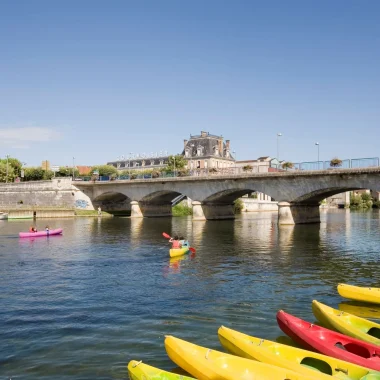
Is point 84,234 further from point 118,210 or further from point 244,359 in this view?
point 118,210

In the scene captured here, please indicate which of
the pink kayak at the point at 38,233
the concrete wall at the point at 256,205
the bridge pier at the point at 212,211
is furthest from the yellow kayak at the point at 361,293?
the concrete wall at the point at 256,205

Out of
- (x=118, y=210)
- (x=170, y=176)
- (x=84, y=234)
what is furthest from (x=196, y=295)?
(x=118, y=210)

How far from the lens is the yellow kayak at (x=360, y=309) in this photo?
16.5 metres

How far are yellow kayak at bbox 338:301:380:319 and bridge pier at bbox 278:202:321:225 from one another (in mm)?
38340

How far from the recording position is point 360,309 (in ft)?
56.6

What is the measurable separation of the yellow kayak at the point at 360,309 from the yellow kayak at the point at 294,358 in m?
6.95

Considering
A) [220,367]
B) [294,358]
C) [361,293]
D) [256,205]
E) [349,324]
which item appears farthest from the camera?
[256,205]

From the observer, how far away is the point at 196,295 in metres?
18.9

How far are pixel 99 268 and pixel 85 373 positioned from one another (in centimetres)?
1484

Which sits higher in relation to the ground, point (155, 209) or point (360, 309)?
point (155, 209)

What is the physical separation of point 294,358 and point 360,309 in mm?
7993

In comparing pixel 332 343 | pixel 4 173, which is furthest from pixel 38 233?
pixel 4 173

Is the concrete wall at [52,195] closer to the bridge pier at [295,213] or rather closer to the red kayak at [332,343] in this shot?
the bridge pier at [295,213]

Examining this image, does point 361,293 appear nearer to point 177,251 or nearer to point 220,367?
point 220,367
